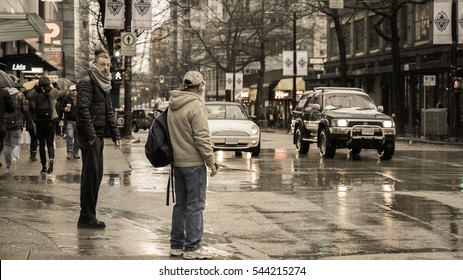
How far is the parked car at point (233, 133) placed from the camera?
81.0 feet

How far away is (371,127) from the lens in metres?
23.9

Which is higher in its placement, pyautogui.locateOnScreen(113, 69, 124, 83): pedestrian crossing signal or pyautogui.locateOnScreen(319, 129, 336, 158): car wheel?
pyautogui.locateOnScreen(113, 69, 124, 83): pedestrian crossing signal

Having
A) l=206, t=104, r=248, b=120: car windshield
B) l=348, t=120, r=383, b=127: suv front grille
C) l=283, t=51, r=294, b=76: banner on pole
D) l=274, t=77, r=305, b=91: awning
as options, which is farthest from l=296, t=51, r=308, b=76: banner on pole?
l=348, t=120, r=383, b=127: suv front grille

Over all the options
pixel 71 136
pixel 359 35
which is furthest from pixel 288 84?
pixel 71 136

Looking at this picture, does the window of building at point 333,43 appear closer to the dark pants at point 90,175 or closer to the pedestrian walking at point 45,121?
the pedestrian walking at point 45,121

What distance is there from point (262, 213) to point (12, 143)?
22.8 feet

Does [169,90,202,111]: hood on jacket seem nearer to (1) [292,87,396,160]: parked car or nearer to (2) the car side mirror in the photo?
(1) [292,87,396,160]: parked car

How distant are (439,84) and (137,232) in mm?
40555

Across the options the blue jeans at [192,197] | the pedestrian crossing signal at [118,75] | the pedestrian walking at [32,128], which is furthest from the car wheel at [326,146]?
the blue jeans at [192,197]

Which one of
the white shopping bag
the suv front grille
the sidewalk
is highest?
the suv front grille

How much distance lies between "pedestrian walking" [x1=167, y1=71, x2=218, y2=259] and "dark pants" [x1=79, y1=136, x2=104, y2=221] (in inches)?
84.8

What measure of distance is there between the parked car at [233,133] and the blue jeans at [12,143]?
7.35 metres

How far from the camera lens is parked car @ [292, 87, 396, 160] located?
2389cm

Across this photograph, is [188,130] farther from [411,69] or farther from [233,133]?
[411,69]
